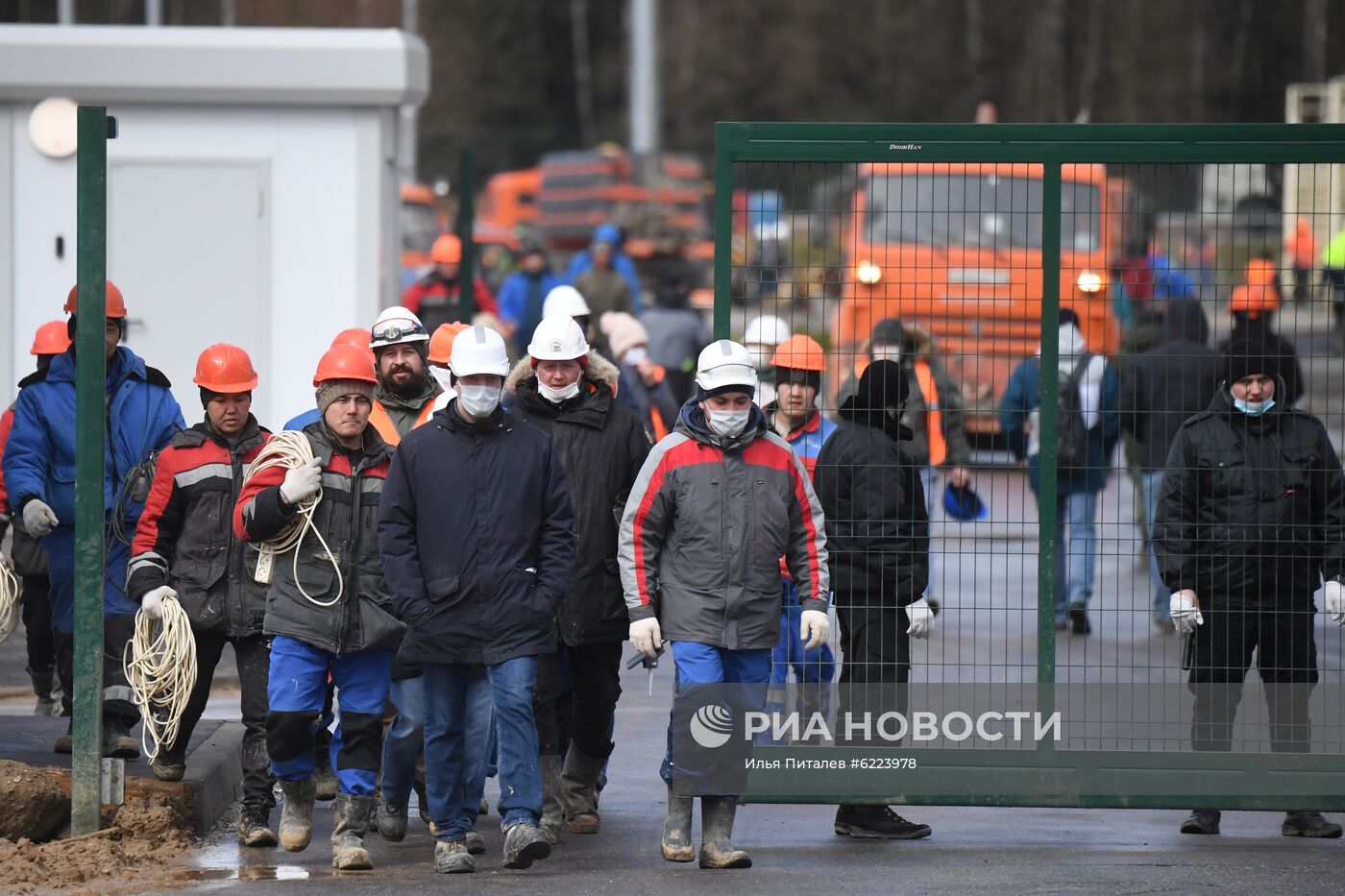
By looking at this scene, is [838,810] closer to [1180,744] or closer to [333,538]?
[1180,744]

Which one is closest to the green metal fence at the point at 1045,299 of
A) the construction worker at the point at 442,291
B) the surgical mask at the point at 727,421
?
the surgical mask at the point at 727,421

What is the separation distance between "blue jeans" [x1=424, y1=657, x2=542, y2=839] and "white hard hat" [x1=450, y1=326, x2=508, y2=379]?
3.27 feet

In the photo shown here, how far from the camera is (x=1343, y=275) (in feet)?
26.4

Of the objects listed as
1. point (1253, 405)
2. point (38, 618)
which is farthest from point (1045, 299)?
point (38, 618)

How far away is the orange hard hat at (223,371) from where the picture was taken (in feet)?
25.2

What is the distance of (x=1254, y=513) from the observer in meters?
7.82

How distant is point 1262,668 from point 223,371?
4.04 metres

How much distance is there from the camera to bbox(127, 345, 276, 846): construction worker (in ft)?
24.9

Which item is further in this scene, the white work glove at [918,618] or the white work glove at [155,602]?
the white work glove at [918,618]

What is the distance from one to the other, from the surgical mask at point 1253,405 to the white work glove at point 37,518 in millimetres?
4635

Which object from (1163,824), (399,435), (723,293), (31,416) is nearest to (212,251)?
(31,416)

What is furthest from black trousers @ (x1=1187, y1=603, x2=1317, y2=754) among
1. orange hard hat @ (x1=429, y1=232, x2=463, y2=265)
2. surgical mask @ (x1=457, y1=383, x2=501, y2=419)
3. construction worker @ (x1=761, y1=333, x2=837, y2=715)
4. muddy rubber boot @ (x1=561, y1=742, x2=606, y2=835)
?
orange hard hat @ (x1=429, y1=232, x2=463, y2=265)

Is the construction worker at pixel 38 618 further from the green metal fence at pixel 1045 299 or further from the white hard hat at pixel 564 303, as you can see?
the green metal fence at pixel 1045 299

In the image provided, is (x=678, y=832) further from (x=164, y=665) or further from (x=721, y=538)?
(x=164, y=665)
